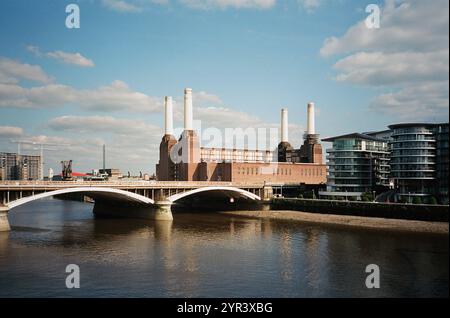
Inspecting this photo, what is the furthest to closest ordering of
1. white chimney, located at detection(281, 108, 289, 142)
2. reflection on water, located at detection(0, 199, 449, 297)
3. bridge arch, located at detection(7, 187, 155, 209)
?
white chimney, located at detection(281, 108, 289, 142) < bridge arch, located at detection(7, 187, 155, 209) < reflection on water, located at detection(0, 199, 449, 297)

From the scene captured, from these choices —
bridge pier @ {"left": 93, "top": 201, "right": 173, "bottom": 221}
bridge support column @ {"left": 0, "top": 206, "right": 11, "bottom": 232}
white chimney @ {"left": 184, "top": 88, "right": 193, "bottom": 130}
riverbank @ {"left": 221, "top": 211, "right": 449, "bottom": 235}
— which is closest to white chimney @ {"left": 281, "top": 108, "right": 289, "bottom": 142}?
white chimney @ {"left": 184, "top": 88, "right": 193, "bottom": 130}

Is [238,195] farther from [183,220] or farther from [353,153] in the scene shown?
[353,153]

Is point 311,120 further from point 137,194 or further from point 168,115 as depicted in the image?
point 137,194

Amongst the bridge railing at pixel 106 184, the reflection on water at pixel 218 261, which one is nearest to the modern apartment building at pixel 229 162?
the bridge railing at pixel 106 184

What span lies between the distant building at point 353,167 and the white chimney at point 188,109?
2954 centimetres

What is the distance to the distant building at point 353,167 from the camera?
71250 mm

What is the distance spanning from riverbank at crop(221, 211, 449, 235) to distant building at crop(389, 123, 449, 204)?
27.5 feet

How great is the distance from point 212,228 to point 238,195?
67.4 feet

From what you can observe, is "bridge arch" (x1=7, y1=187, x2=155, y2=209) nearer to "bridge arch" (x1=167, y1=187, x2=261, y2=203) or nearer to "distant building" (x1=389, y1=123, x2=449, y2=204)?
"bridge arch" (x1=167, y1=187, x2=261, y2=203)

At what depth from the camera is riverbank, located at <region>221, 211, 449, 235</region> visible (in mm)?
48125

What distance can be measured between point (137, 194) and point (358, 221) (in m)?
29.1

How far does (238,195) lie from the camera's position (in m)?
73.2

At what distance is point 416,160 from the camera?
61344 millimetres
